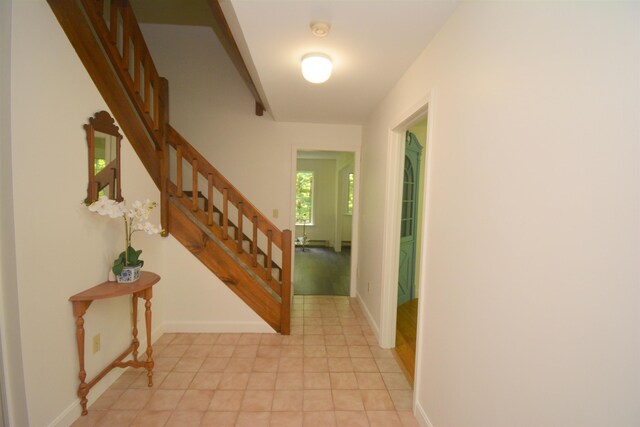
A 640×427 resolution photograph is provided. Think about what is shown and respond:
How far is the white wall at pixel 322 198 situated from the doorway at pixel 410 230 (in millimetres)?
4218

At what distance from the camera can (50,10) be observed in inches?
63.9

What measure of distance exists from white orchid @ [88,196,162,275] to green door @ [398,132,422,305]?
2.60 meters

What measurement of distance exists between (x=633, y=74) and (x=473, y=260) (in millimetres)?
823

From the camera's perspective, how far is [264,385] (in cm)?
222

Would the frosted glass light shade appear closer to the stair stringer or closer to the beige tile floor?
the stair stringer

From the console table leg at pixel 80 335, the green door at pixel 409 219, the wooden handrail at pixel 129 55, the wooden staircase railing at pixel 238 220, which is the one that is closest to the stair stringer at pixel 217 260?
the wooden staircase railing at pixel 238 220

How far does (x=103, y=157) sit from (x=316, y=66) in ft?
5.18

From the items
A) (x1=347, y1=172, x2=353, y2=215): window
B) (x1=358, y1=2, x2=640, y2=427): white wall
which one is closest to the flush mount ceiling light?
(x1=358, y1=2, x2=640, y2=427): white wall

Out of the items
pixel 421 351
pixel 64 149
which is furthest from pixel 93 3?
pixel 421 351

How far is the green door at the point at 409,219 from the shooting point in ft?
11.8

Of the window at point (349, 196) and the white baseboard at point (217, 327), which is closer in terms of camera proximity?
the white baseboard at point (217, 327)

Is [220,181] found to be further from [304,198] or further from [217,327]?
[304,198]

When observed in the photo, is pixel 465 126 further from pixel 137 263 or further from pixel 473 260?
pixel 137 263

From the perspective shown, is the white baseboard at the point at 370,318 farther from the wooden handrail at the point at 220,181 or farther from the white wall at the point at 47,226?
the white wall at the point at 47,226
